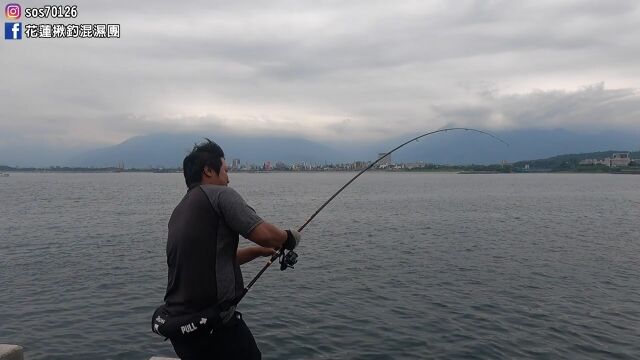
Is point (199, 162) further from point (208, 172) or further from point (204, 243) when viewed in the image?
point (204, 243)

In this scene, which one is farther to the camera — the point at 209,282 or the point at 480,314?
the point at 480,314

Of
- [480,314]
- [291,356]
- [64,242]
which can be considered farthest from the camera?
[64,242]

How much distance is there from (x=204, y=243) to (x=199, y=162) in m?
0.72

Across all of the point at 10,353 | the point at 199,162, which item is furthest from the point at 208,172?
the point at 10,353

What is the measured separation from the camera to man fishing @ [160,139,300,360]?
12.1 feet

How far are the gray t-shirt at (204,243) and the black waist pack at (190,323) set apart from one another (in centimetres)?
5

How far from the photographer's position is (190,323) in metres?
3.78

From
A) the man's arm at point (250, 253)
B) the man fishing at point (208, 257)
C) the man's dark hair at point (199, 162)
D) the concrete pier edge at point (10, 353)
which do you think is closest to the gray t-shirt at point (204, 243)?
the man fishing at point (208, 257)

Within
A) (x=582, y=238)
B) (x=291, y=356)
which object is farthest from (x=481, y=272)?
(x=582, y=238)

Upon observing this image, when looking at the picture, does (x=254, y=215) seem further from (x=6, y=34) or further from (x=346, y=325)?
(x=6, y=34)

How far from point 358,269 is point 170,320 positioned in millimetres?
15286

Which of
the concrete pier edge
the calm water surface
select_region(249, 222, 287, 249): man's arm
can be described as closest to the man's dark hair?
select_region(249, 222, 287, 249): man's arm

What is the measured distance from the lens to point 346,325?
12008mm

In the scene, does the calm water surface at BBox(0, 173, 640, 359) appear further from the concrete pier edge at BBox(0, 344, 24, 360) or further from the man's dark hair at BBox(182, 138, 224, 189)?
the man's dark hair at BBox(182, 138, 224, 189)
